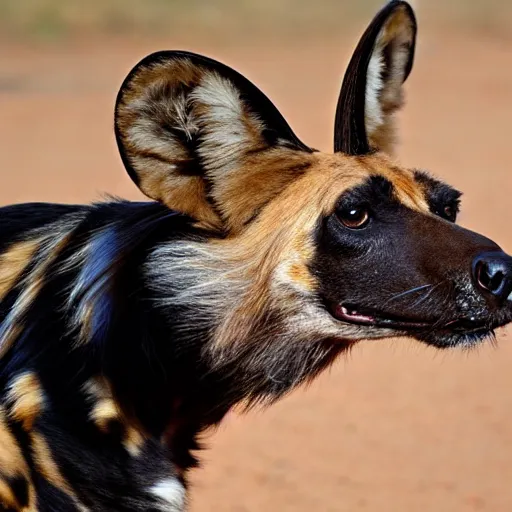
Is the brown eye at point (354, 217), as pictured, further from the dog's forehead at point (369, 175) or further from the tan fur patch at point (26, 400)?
the tan fur patch at point (26, 400)

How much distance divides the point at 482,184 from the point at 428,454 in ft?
16.0

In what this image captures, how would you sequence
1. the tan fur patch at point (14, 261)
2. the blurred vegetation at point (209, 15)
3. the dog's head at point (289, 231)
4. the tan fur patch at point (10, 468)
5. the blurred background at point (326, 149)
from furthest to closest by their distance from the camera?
the blurred vegetation at point (209, 15) → the blurred background at point (326, 149) → the tan fur patch at point (14, 261) → the dog's head at point (289, 231) → the tan fur patch at point (10, 468)

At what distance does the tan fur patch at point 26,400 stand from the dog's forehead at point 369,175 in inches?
32.0

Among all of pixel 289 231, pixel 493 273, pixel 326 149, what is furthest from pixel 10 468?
pixel 326 149

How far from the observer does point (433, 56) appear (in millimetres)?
17797

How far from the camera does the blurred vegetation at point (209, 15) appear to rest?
1817 centimetres

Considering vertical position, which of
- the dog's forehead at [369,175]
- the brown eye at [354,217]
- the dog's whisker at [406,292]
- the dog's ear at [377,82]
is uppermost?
the dog's ear at [377,82]

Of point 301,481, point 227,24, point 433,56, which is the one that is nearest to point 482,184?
point 301,481

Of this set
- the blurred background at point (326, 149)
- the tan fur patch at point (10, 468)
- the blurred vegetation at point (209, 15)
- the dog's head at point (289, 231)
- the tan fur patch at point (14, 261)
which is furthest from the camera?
the blurred vegetation at point (209, 15)

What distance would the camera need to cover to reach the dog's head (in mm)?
3111

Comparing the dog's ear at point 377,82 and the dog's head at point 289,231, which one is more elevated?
the dog's ear at point 377,82

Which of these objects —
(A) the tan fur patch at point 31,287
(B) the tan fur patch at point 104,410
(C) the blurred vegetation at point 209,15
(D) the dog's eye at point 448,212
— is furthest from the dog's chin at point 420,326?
(C) the blurred vegetation at point 209,15

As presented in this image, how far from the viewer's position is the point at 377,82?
3586mm

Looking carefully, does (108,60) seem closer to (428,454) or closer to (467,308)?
(428,454)
